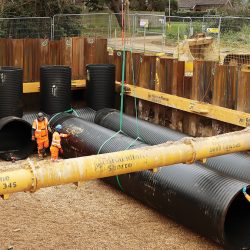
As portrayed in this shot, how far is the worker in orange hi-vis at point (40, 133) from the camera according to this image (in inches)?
504

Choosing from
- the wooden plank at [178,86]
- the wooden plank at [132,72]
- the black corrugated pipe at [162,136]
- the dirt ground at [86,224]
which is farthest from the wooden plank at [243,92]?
the wooden plank at [132,72]

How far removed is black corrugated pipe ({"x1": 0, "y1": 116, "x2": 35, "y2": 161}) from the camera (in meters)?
13.3

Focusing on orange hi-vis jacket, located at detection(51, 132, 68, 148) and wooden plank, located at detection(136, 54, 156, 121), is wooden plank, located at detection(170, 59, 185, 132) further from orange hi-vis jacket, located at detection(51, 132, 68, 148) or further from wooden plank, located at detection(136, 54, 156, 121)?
orange hi-vis jacket, located at detection(51, 132, 68, 148)

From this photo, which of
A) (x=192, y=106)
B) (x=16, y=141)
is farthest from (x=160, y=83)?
(x=16, y=141)

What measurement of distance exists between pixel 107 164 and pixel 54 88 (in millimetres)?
8157

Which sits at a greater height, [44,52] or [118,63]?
[44,52]

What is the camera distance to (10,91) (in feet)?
45.1

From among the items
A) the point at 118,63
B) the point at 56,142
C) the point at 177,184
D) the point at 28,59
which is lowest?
the point at 177,184

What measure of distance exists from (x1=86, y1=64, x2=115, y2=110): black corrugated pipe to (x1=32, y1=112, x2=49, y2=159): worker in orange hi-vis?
257 centimetres

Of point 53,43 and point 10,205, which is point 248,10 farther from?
point 10,205

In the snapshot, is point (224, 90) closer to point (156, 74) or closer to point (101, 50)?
point (156, 74)

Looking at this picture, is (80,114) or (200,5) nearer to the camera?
(80,114)

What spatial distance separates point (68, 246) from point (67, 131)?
4.60 m

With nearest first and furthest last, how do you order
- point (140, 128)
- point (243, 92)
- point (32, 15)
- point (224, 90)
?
point (243, 92) < point (224, 90) < point (140, 128) < point (32, 15)
